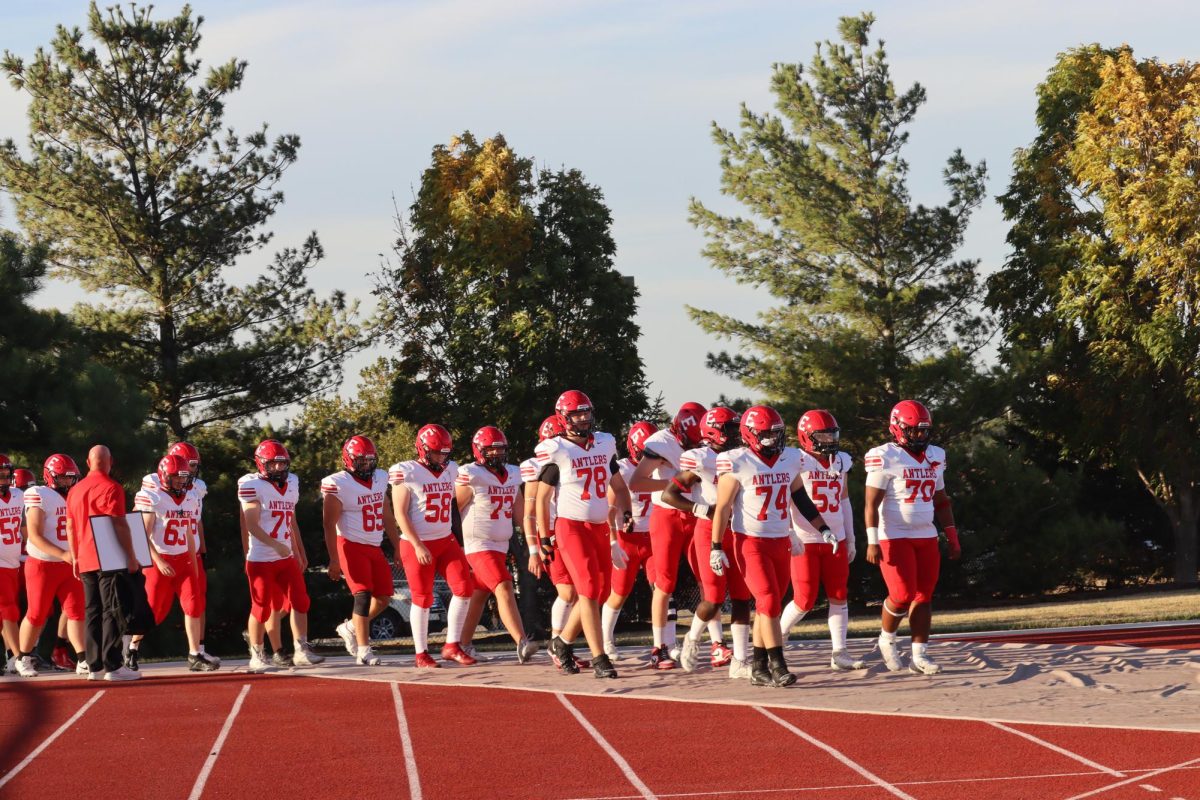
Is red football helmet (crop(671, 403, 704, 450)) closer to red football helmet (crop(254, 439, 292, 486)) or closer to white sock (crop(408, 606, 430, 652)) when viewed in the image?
white sock (crop(408, 606, 430, 652))

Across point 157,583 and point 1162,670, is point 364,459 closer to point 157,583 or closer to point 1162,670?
point 157,583

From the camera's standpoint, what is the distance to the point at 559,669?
12.6 m

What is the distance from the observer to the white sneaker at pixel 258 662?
1382 cm

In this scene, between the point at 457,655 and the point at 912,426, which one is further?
the point at 457,655

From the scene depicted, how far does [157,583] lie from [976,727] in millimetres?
7654

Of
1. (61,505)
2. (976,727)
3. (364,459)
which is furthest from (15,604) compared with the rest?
(976,727)

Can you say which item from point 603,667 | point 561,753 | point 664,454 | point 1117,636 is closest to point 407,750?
point 561,753

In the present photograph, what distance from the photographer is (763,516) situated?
451 inches

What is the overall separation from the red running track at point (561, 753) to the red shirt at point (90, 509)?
1.78 m

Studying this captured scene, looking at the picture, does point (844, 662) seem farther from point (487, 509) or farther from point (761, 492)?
point (487, 509)

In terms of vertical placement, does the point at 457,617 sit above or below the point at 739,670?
above

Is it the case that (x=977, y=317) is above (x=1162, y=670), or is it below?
above

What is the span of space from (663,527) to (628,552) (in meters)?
0.78

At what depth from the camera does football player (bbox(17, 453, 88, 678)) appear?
46.5ft
